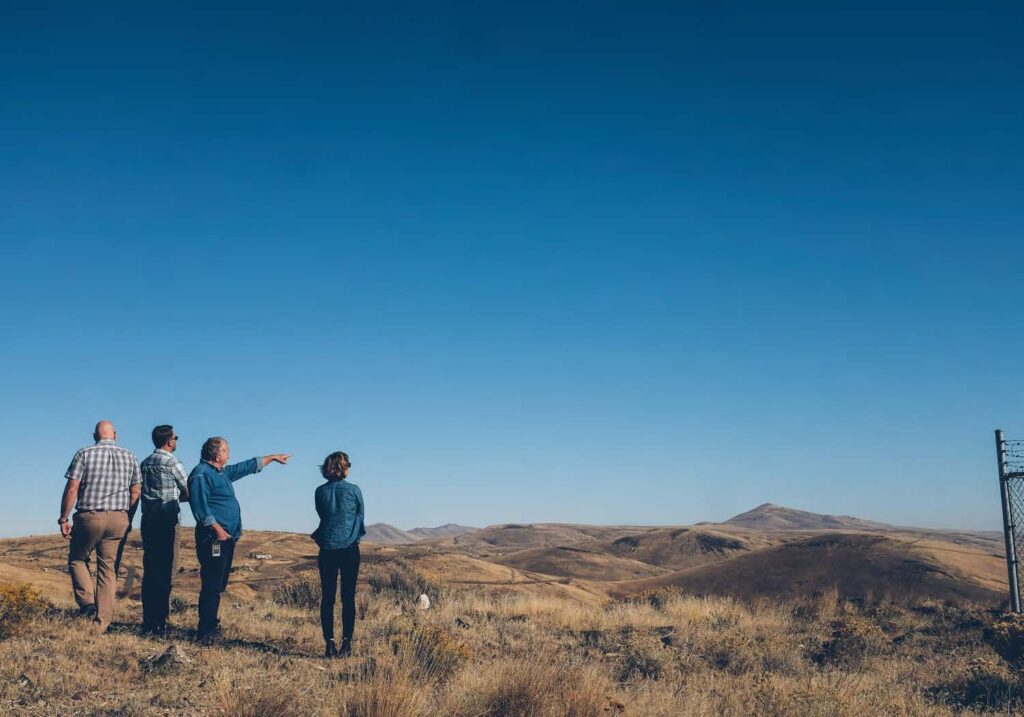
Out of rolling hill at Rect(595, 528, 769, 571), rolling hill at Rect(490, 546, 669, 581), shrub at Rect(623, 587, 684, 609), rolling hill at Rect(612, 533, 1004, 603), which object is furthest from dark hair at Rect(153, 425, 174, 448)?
rolling hill at Rect(595, 528, 769, 571)

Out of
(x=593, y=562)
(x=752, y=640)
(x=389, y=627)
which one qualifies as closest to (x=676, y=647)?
(x=752, y=640)

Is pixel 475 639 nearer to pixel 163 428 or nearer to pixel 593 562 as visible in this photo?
pixel 163 428

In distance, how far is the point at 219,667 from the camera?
6.99 metres

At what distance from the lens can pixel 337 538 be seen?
25.1ft

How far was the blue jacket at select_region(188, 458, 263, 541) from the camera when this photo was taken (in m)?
7.79

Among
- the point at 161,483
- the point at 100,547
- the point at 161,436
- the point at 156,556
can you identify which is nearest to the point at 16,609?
the point at 100,547

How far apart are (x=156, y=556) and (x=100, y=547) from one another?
0.60 meters

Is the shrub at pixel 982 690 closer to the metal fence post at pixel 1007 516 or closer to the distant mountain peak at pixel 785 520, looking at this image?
the metal fence post at pixel 1007 516

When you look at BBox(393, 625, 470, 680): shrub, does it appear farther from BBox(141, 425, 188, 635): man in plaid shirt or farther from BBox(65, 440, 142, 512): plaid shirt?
BBox(65, 440, 142, 512): plaid shirt

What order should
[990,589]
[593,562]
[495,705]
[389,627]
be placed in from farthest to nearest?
1. [593,562]
2. [990,589]
3. [389,627]
4. [495,705]

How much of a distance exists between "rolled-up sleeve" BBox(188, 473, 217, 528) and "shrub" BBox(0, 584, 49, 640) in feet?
7.27

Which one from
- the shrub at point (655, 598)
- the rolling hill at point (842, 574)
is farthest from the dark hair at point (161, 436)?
the rolling hill at point (842, 574)

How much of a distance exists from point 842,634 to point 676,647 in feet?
8.45

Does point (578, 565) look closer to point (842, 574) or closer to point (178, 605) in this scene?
point (842, 574)
